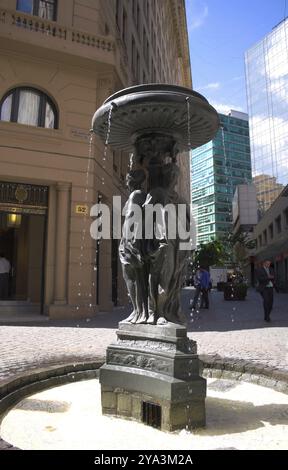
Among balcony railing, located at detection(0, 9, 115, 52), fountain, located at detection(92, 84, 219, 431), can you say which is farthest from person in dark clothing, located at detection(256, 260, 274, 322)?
balcony railing, located at detection(0, 9, 115, 52)

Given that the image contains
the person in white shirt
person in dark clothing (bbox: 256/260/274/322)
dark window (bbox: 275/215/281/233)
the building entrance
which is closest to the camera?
person in dark clothing (bbox: 256/260/274/322)

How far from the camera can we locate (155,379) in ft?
13.1

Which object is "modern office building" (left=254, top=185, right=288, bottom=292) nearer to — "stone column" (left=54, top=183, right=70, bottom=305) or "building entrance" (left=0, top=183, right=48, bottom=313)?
"building entrance" (left=0, top=183, right=48, bottom=313)

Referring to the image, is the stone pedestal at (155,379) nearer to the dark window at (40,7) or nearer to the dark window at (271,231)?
the dark window at (40,7)

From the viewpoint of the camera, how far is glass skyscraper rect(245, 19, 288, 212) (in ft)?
159

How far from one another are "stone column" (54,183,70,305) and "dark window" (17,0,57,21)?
6437 mm

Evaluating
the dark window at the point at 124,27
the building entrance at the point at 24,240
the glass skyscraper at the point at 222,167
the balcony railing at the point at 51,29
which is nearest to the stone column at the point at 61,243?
the building entrance at the point at 24,240

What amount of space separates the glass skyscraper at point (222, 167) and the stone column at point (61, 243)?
106 feet

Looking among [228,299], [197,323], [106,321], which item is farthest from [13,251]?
[228,299]

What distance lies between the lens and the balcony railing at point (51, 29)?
13.7 meters

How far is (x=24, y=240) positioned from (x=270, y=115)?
45.0 m

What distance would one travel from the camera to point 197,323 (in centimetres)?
1316

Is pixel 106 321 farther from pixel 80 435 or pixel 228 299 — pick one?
pixel 228 299
